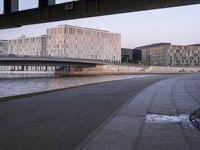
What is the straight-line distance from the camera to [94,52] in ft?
641

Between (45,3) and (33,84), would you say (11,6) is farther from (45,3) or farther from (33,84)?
(33,84)

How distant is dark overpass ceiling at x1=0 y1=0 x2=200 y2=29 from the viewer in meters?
17.9

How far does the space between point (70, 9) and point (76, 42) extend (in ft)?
542

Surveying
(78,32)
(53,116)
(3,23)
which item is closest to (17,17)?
(3,23)

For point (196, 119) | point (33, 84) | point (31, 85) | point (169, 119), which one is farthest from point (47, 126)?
point (33, 84)

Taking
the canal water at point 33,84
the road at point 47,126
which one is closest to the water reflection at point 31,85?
the canal water at point 33,84

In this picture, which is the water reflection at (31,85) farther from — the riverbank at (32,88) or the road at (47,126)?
the road at (47,126)

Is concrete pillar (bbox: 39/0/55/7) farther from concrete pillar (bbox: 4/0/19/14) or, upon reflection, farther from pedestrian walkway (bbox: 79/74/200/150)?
pedestrian walkway (bbox: 79/74/200/150)

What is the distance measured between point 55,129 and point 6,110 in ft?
19.6

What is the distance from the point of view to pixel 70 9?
21.0 meters

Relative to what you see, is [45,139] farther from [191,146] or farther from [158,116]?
[158,116]

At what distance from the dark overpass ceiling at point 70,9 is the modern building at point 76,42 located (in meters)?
152

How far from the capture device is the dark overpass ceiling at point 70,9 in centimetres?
1792

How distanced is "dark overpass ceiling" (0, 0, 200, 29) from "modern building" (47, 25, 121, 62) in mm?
152064
